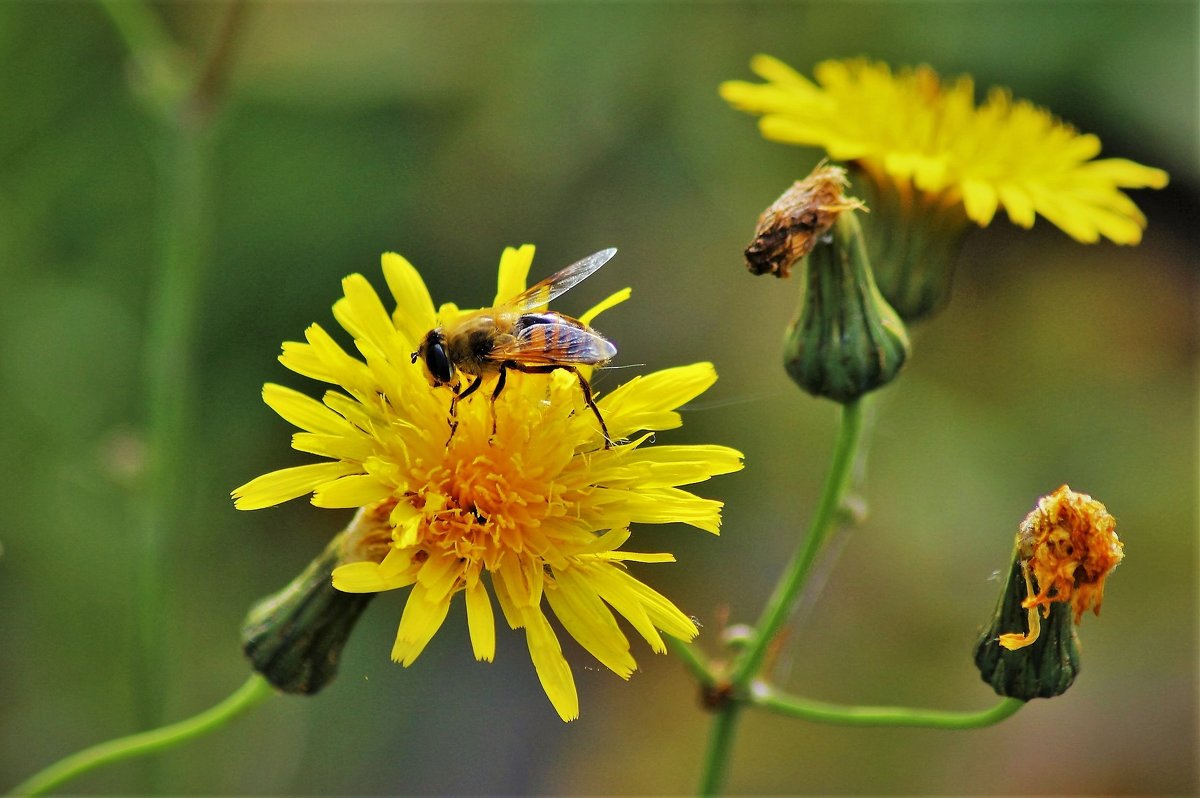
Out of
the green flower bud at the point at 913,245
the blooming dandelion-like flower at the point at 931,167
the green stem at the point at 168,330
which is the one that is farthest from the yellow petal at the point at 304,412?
the green flower bud at the point at 913,245

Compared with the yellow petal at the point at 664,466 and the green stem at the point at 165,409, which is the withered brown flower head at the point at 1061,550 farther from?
the green stem at the point at 165,409

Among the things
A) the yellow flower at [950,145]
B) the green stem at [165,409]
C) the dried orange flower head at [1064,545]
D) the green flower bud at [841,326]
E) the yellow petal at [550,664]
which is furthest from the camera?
the green stem at [165,409]

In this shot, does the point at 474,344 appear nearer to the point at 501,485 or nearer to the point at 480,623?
the point at 501,485

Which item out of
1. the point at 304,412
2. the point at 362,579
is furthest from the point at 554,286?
the point at 362,579

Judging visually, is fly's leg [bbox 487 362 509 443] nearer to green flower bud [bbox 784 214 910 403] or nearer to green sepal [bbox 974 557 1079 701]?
green flower bud [bbox 784 214 910 403]

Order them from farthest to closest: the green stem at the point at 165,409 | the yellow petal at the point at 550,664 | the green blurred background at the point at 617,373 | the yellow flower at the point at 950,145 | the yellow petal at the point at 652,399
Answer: the green blurred background at the point at 617,373 < the green stem at the point at 165,409 < the yellow flower at the point at 950,145 < the yellow petal at the point at 652,399 < the yellow petal at the point at 550,664

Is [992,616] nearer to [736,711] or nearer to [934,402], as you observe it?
[736,711]

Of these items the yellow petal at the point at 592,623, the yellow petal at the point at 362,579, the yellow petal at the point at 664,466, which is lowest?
the yellow petal at the point at 362,579

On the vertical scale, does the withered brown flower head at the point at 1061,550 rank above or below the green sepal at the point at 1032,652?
above
